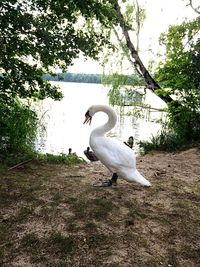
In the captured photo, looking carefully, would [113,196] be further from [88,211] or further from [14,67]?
[14,67]

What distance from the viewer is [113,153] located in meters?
4.54

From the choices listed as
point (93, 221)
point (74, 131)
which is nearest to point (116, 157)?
point (93, 221)

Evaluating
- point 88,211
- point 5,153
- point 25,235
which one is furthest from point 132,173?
point 5,153

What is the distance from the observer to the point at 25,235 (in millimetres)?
3082

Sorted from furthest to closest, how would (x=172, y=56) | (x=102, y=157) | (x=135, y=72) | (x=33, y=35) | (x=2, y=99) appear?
(x=135, y=72) → (x=172, y=56) → (x=2, y=99) → (x=102, y=157) → (x=33, y=35)

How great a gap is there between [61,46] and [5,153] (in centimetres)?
273

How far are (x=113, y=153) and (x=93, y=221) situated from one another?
1.33m

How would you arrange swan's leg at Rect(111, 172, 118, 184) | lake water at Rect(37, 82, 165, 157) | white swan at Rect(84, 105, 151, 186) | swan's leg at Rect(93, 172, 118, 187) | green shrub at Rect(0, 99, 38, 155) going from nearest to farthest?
white swan at Rect(84, 105, 151, 186) → swan's leg at Rect(93, 172, 118, 187) → swan's leg at Rect(111, 172, 118, 184) → green shrub at Rect(0, 99, 38, 155) → lake water at Rect(37, 82, 165, 157)

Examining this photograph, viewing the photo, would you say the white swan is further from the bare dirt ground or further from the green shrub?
the green shrub

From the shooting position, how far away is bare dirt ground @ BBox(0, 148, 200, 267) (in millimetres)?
2809

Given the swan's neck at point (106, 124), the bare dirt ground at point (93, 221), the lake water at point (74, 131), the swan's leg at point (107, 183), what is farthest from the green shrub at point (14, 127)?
the lake water at point (74, 131)

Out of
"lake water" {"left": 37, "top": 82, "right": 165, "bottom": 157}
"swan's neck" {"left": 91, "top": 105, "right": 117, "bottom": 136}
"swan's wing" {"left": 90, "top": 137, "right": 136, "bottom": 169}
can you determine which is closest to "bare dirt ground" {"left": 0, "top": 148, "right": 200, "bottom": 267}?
"swan's wing" {"left": 90, "top": 137, "right": 136, "bottom": 169}

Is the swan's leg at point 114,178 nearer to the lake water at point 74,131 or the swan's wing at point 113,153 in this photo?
the swan's wing at point 113,153

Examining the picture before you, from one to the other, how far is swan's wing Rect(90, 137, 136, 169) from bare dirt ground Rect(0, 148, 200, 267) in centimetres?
45
